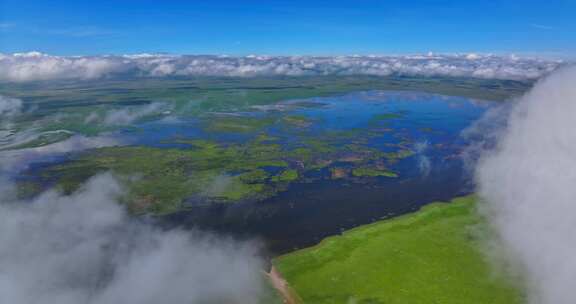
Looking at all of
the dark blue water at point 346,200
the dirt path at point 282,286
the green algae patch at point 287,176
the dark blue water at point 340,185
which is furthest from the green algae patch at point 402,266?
the green algae patch at point 287,176

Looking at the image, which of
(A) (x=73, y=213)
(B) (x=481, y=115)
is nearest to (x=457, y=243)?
(A) (x=73, y=213)

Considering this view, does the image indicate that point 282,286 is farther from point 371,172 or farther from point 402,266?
point 371,172

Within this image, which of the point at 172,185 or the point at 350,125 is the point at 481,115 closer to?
the point at 350,125

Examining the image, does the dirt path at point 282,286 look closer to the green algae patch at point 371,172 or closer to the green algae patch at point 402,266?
the green algae patch at point 402,266

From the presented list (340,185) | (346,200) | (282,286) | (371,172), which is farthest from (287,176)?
(282,286)

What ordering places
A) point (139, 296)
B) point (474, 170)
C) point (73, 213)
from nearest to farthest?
1. point (139, 296)
2. point (73, 213)
3. point (474, 170)

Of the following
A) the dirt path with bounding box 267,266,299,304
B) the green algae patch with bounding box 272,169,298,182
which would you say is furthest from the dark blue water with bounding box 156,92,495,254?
the dirt path with bounding box 267,266,299,304
